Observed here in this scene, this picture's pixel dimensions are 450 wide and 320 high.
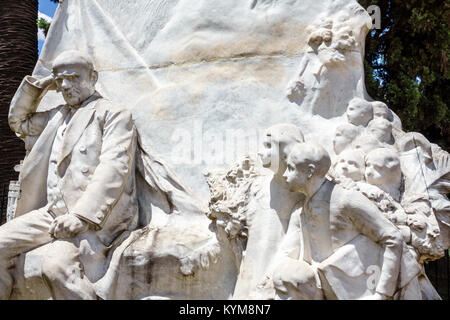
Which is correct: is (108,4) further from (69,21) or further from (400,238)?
(400,238)

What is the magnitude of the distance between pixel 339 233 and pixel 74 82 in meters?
2.52

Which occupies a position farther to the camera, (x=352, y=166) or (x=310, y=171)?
(x=352, y=166)

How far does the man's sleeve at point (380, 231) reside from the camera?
12.5 ft

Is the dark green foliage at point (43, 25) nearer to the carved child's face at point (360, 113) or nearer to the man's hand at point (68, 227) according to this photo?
the man's hand at point (68, 227)

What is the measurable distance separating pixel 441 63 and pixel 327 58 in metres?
4.37

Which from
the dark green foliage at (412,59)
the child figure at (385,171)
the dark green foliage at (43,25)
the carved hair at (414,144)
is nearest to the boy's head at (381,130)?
the carved hair at (414,144)

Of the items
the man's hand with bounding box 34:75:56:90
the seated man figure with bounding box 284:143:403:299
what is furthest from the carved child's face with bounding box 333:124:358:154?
the man's hand with bounding box 34:75:56:90

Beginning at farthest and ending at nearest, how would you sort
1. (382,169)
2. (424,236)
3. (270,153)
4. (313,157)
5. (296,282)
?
(382,169) < (270,153) < (424,236) < (313,157) < (296,282)

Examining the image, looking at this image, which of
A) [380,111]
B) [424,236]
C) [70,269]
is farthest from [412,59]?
[70,269]

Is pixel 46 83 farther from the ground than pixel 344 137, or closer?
farther from the ground

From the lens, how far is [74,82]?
4988mm

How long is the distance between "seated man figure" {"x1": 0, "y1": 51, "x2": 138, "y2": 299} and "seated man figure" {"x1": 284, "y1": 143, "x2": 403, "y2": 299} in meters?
1.42

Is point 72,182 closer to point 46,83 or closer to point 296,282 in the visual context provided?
point 46,83
